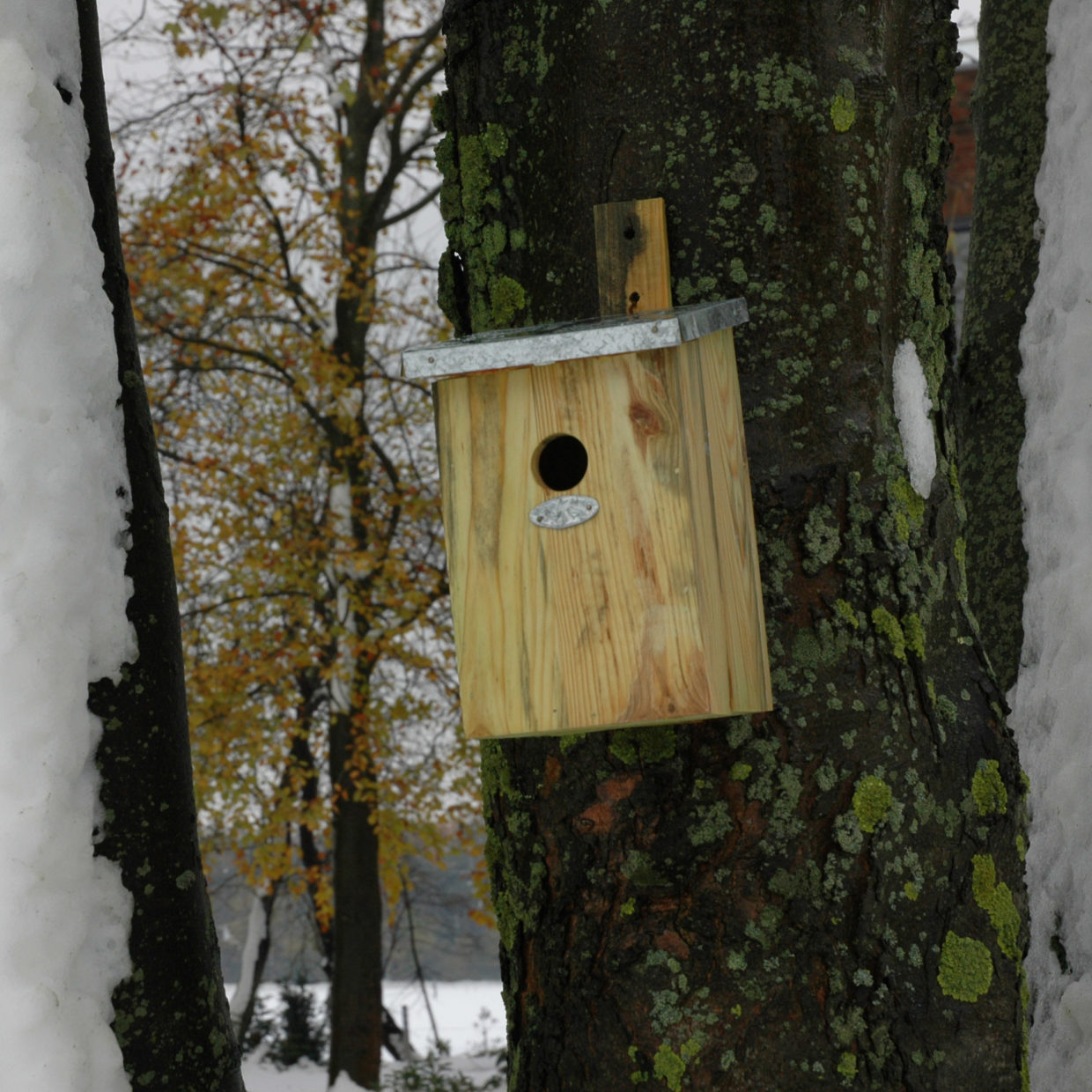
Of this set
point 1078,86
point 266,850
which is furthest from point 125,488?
point 266,850

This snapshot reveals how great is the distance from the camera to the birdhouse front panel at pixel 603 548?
1.42 meters

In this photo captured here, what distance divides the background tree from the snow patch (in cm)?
639

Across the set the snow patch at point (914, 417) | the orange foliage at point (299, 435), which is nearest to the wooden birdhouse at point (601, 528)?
the snow patch at point (914, 417)

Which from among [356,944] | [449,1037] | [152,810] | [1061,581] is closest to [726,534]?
[152,810]

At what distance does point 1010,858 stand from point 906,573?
0.44 meters

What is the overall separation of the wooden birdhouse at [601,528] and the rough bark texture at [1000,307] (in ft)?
4.78

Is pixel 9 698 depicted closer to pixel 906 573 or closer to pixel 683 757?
pixel 683 757

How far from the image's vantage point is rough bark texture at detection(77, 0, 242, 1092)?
1657 millimetres

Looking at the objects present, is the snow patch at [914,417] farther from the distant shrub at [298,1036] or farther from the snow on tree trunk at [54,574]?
the distant shrub at [298,1036]

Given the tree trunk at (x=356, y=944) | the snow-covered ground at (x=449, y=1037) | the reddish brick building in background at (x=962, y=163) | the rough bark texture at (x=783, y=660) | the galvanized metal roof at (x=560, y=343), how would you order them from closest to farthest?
the galvanized metal roof at (x=560, y=343)
the rough bark texture at (x=783, y=660)
the tree trunk at (x=356, y=944)
the snow-covered ground at (x=449, y=1037)
the reddish brick building in background at (x=962, y=163)

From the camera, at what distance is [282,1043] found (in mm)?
11047

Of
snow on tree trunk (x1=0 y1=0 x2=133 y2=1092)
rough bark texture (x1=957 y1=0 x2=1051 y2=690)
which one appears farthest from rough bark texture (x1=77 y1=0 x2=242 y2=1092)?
rough bark texture (x1=957 y1=0 x2=1051 y2=690)

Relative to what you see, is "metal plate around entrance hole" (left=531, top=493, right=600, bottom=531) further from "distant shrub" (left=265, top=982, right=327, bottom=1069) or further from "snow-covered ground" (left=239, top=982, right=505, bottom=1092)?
"distant shrub" (left=265, top=982, right=327, bottom=1069)

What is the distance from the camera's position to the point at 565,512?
147 cm
